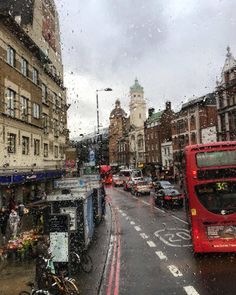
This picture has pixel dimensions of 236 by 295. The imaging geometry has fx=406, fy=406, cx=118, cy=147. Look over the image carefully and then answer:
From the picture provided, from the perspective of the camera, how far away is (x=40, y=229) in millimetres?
19016

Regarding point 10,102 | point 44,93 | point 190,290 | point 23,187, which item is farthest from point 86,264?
point 44,93

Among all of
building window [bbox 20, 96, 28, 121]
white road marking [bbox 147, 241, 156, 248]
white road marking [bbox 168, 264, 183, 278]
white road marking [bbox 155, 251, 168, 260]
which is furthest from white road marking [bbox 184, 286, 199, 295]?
building window [bbox 20, 96, 28, 121]

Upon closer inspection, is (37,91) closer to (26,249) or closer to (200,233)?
(26,249)

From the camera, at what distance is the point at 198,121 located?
219 feet

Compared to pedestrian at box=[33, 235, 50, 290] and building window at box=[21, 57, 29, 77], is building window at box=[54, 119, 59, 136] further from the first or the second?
pedestrian at box=[33, 235, 50, 290]

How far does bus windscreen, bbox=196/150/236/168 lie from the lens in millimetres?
14992

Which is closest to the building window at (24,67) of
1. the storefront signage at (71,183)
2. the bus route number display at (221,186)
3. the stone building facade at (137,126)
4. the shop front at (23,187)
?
the shop front at (23,187)

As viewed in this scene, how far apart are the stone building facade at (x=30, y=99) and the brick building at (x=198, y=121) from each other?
2569 centimetres

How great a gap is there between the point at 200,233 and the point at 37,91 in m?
23.1

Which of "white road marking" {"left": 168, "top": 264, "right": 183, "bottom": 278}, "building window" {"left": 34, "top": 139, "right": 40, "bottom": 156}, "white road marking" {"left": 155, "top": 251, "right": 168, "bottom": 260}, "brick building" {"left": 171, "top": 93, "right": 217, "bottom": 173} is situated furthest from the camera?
"brick building" {"left": 171, "top": 93, "right": 217, "bottom": 173}

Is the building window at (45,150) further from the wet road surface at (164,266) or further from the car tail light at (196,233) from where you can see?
the car tail light at (196,233)

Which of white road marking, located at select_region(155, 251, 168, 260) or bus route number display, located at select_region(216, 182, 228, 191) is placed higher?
bus route number display, located at select_region(216, 182, 228, 191)

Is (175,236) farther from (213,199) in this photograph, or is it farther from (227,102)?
(227,102)

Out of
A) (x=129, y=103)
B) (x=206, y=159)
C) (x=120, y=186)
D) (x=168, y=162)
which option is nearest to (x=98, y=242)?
(x=206, y=159)
